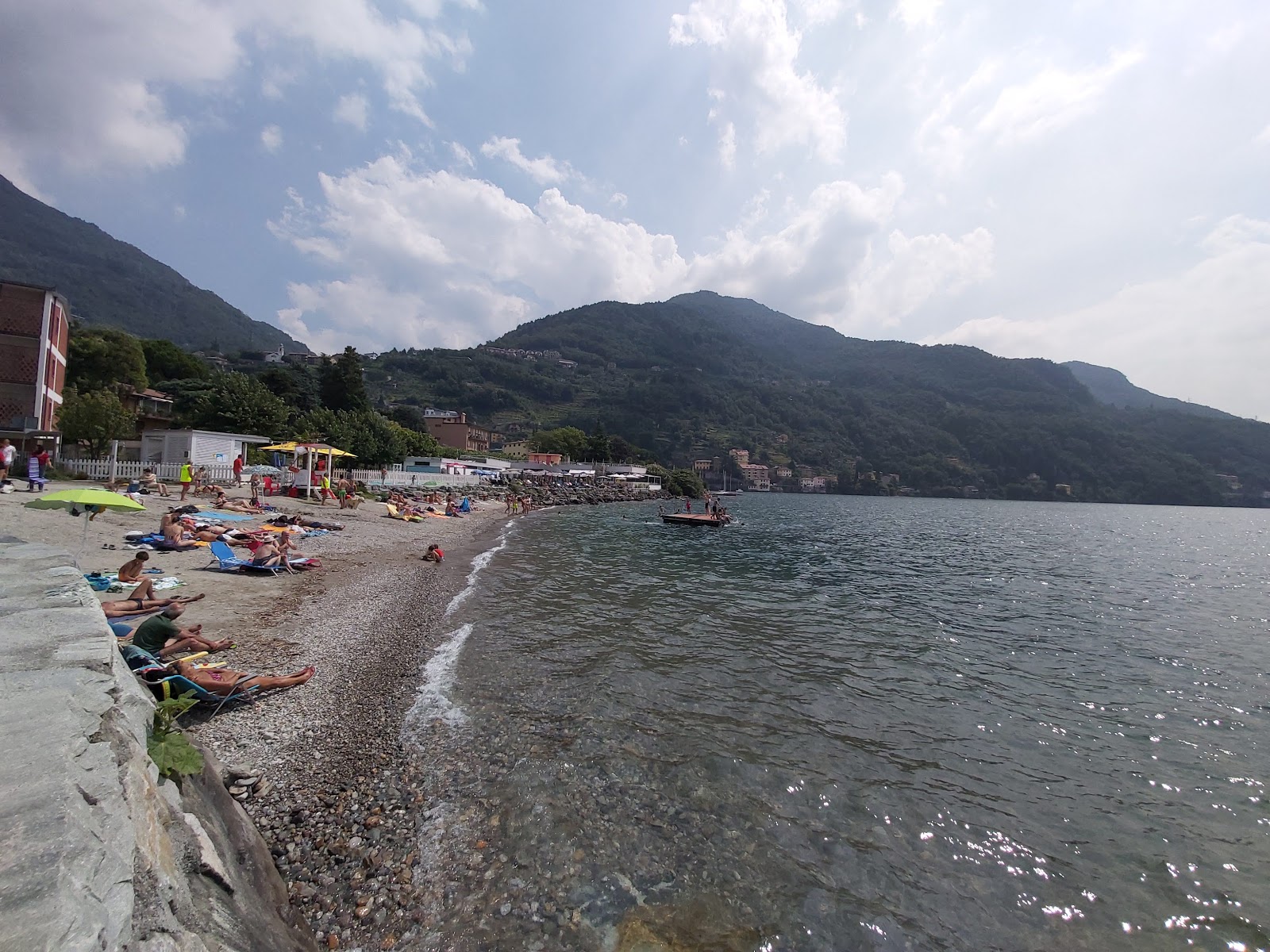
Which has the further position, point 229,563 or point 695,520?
point 695,520

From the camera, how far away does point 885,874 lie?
19.0 ft

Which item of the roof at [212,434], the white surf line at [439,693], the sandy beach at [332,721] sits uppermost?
the roof at [212,434]

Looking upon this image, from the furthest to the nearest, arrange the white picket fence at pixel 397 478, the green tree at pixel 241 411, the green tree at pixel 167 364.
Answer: the green tree at pixel 167 364
the white picket fence at pixel 397 478
the green tree at pixel 241 411

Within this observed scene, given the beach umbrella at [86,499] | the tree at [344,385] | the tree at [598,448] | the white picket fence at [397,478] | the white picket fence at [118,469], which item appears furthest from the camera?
the tree at [598,448]

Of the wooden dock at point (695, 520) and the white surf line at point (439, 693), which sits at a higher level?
the wooden dock at point (695, 520)

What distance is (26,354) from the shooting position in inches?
1481

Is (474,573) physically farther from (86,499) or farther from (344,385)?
(344,385)

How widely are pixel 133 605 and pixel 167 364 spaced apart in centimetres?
7815

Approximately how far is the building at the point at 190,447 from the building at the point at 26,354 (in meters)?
9.87

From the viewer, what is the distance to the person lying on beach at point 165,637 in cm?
766

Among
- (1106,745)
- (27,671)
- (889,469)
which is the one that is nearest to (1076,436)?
(889,469)

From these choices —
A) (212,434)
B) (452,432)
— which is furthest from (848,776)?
(452,432)

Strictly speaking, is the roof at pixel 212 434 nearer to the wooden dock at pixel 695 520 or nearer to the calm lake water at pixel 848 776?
the calm lake water at pixel 848 776

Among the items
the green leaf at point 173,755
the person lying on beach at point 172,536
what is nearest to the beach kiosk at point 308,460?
the person lying on beach at point 172,536
